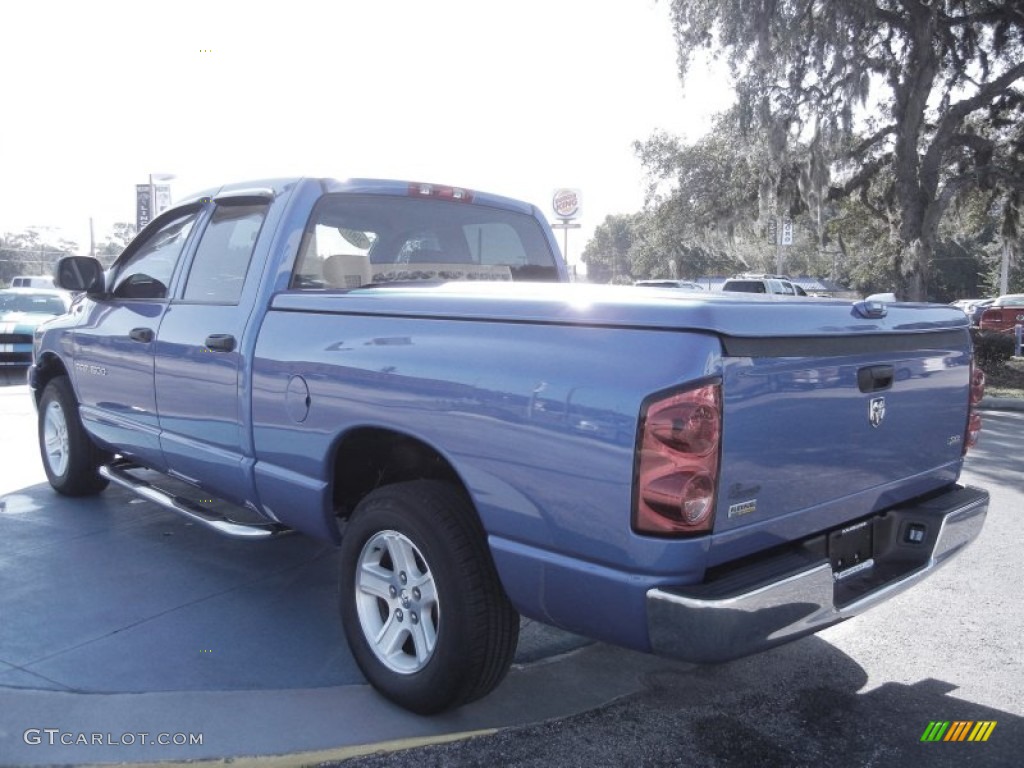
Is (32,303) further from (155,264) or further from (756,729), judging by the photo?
(756,729)

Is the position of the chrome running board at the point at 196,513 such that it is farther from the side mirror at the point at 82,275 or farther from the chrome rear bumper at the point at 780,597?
the chrome rear bumper at the point at 780,597

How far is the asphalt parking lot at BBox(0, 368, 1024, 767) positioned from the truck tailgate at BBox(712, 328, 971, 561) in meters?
0.82

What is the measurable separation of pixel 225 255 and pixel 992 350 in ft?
53.4

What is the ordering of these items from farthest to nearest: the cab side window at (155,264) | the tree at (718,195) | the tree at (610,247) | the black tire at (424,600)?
the tree at (610,247), the tree at (718,195), the cab side window at (155,264), the black tire at (424,600)

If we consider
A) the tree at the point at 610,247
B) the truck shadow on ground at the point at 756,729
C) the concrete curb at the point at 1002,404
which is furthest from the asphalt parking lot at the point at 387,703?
the tree at the point at 610,247

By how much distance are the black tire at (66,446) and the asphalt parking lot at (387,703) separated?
957mm

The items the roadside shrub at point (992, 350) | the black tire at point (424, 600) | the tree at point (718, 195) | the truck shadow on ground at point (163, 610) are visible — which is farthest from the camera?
the tree at point (718, 195)

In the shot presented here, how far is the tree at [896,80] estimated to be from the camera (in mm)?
17734

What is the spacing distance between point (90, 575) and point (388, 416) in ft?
8.20

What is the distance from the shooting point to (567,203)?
16.3 meters

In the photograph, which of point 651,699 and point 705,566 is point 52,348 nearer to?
point 651,699

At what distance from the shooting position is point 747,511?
268 centimetres

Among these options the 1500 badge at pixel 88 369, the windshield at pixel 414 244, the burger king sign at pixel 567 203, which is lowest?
the 1500 badge at pixel 88 369

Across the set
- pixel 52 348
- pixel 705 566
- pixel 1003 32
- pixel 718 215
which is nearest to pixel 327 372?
pixel 705 566
